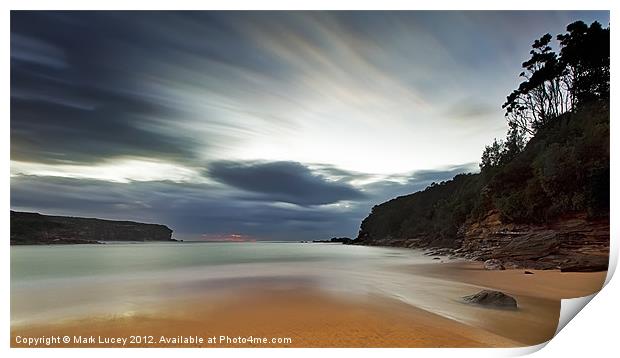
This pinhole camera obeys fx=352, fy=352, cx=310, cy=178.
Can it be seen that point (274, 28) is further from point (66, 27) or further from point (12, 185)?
point (12, 185)

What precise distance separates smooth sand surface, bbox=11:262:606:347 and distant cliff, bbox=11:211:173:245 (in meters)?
0.51

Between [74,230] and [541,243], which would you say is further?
[541,243]

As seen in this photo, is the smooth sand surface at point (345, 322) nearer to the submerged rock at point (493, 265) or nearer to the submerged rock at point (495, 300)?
the submerged rock at point (495, 300)

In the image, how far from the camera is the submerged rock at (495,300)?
2.27m

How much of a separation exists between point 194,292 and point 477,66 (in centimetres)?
254

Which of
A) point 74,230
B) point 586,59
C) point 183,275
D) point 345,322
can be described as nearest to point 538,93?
point 586,59

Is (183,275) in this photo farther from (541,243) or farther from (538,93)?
(538,93)

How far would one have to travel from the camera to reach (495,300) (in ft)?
7.45

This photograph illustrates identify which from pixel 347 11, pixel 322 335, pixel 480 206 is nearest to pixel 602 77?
pixel 480 206

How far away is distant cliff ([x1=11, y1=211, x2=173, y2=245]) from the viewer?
2283 mm

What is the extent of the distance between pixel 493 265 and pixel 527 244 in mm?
291

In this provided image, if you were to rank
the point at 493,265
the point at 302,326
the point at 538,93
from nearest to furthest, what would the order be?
the point at 302,326, the point at 538,93, the point at 493,265

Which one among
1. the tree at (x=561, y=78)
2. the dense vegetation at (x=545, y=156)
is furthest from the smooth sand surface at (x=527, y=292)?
the tree at (x=561, y=78)

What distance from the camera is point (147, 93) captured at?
90.9 inches
